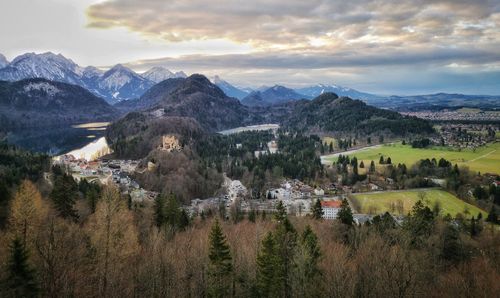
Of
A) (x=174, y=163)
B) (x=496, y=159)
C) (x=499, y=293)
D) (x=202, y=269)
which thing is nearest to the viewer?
(x=499, y=293)

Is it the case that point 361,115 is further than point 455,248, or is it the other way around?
point 361,115

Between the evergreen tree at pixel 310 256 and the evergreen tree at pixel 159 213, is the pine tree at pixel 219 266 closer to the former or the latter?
the evergreen tree at pixel 310 256

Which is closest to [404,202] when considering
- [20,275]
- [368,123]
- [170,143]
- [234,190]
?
[234,190]

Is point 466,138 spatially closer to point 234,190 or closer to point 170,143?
point 234,190

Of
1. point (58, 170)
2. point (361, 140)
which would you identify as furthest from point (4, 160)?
point (361, 140)

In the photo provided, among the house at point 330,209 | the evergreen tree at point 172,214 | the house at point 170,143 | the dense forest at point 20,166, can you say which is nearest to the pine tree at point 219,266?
the evergreen tree at point 172,214

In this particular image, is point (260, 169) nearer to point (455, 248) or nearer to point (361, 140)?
point (455, 248)
